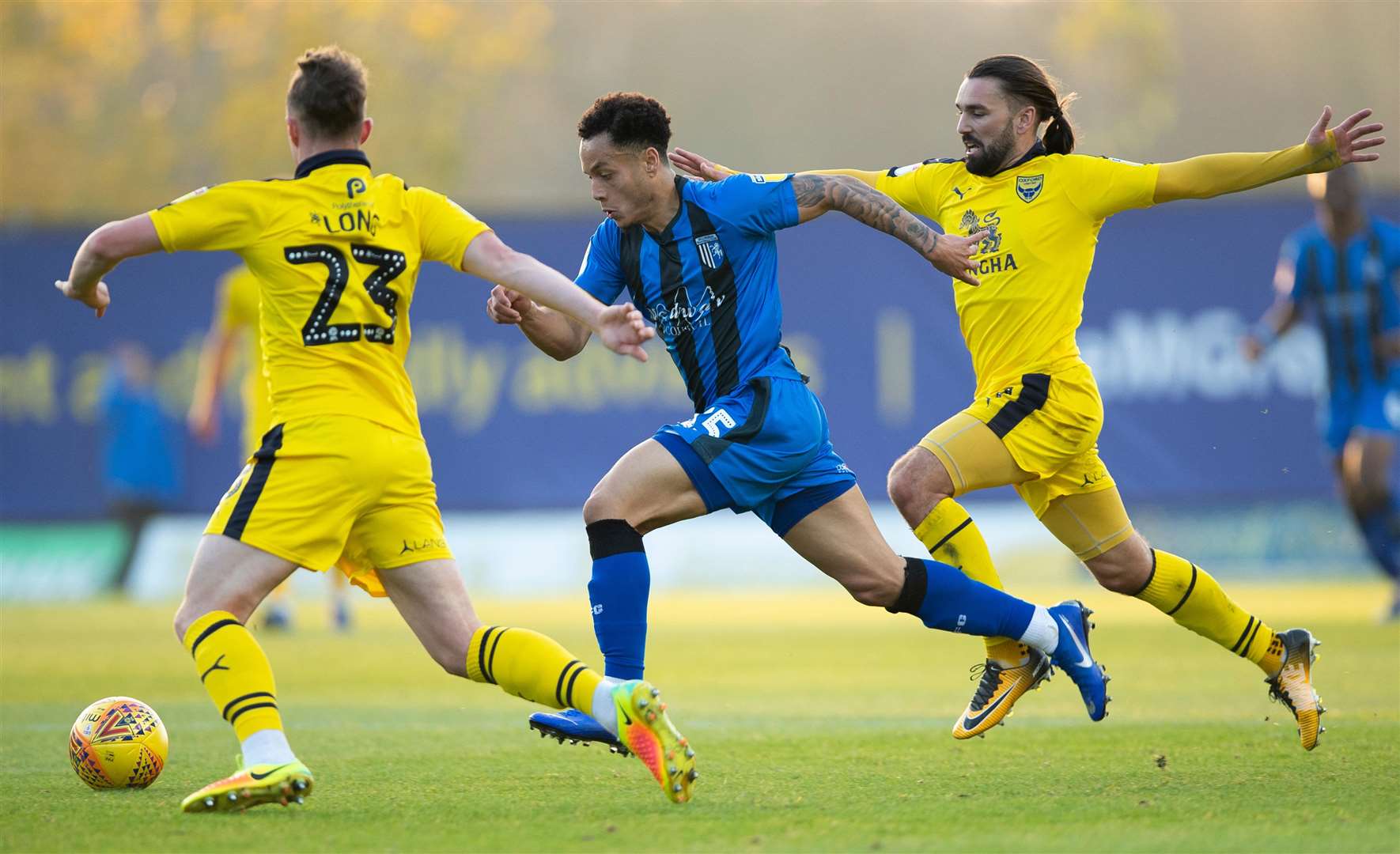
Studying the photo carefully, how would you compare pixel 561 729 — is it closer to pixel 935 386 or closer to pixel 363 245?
pixel 363 245

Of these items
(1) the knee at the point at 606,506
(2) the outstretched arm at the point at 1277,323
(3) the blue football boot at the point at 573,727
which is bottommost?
(3) the blue football boot at the point at 573,727

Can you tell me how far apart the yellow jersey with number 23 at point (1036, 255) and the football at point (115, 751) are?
3287 millimetres

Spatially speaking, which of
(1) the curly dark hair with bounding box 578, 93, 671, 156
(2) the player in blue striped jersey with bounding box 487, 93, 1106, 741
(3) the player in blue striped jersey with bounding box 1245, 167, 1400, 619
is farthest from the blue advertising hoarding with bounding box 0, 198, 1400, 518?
(1) the curly dark hair with bounding box 578, 93, 671, 156

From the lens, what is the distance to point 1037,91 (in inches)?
265

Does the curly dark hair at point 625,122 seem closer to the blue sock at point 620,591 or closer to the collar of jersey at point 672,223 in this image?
the collar of jersey at point 672,223

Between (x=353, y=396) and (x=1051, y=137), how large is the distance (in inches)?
122

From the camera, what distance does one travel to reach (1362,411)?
12891 mm

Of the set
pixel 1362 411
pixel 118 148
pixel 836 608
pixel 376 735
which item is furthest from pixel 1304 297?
pixel 118 148

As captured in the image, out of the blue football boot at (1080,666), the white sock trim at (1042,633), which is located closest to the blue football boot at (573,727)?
the white sock trim at (1042,633)

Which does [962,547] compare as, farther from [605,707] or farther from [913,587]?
[605,707]

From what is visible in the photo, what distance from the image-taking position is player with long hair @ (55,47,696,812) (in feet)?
16.7

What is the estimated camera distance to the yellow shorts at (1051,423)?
6.45 m

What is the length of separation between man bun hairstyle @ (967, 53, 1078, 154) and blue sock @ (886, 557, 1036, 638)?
183 centimetres

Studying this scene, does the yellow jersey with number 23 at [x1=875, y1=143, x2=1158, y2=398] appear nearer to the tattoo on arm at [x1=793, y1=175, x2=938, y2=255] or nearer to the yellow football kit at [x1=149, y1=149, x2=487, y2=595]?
the tattoo on arm at [x1=793, y1=175, x2=938, y2=255]
